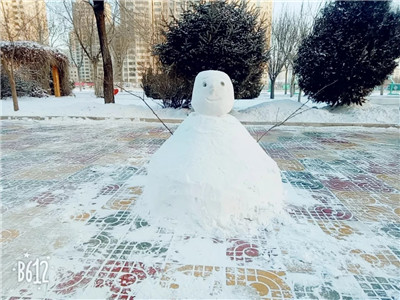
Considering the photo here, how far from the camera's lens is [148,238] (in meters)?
2.50

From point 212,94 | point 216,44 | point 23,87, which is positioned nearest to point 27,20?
point 23,87

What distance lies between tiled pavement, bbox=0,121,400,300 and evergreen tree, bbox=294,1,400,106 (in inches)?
201

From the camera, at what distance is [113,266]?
211cm

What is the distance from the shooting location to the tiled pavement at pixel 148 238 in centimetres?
193

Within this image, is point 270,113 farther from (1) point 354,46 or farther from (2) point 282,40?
(2) point 282,40

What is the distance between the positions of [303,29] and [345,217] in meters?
17.9

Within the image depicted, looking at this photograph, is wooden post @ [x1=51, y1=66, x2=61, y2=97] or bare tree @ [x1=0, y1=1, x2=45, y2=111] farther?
wooden post @ [x1=51, y1=66, x2=61, y2=97]

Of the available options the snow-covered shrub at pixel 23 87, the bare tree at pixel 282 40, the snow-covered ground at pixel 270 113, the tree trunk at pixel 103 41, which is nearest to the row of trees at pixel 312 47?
the snow-covered ground at pixel 270 113

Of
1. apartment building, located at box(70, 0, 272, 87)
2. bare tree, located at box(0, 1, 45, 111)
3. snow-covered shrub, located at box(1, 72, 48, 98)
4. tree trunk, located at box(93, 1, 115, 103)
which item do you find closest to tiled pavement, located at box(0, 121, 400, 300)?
tree trunk, located at box(93, 1, 115, 103)

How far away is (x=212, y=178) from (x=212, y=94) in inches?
38.6

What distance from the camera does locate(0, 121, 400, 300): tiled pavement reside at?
1.93 m

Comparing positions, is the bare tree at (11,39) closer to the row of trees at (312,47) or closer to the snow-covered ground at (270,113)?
the snow-covered ground at (270,113)

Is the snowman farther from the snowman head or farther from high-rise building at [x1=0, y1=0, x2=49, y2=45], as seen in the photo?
high-rise building at [x1=0, y1=0, x2=49, y2=45]

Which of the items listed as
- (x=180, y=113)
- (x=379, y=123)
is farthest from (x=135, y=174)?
(x=379, y=123)
